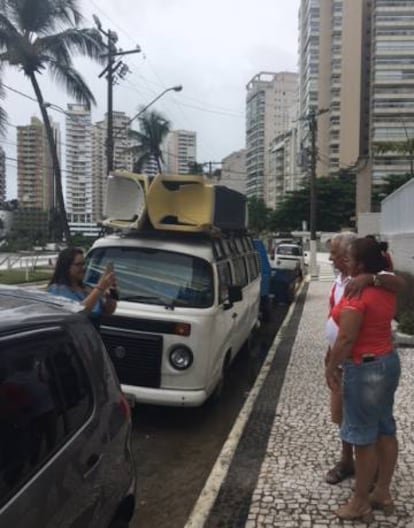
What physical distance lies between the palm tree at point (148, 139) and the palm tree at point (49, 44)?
643 inches

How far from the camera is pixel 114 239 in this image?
6.40 meters

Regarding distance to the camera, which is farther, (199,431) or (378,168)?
(378,168)

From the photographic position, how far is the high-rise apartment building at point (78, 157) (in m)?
30.0

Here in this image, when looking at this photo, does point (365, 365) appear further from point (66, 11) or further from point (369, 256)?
point (66, 11)

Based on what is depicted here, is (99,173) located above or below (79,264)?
above

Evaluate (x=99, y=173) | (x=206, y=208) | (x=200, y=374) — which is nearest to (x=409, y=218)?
A: (x=206, y=208)

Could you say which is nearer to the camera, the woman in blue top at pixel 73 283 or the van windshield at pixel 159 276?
the woman in blue top at pixel 73 283

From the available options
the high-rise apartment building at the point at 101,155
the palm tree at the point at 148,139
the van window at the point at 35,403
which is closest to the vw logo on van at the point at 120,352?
the van window at the point at 35,403

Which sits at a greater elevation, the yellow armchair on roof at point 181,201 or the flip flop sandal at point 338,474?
the yellow armchair on roof at point 181,201

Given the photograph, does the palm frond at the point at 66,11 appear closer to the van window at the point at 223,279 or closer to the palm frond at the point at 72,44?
the palm frond at the point at 72,44

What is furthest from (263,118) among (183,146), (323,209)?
(183,146)

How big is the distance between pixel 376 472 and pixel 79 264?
111 inches

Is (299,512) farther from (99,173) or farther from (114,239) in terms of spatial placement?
(99,173)

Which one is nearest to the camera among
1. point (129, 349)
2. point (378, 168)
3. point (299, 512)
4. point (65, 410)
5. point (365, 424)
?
point (65, 410)
